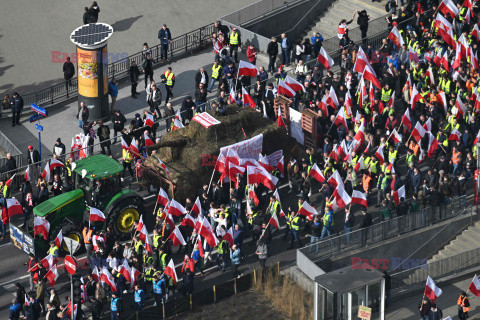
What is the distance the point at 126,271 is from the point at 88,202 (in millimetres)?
3452

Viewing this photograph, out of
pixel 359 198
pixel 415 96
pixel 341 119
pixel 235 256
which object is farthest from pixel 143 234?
pixel 415 96

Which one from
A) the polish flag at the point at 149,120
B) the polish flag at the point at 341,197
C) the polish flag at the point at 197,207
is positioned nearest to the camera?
the polish flag at the point at 197,207

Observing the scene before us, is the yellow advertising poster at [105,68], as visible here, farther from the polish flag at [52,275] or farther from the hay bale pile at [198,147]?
the polish flag at [52,275]

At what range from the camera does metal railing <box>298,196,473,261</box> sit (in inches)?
1790

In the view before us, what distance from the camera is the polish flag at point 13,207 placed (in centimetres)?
4691

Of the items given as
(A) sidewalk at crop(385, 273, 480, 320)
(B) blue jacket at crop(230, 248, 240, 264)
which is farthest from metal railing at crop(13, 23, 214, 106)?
(A) sidewalk at crop(385, 273, 480, 320)

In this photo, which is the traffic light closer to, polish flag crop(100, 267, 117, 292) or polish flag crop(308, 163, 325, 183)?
polish flag crop(100, 267, 117, 292)

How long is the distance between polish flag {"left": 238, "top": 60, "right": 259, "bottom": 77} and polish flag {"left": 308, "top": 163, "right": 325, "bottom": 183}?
7418 mm

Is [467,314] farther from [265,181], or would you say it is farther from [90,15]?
[90,15]

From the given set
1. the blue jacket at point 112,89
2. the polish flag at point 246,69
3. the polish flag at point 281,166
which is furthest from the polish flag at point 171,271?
the blue jacket at point 112,89

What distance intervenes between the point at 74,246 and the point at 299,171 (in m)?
10.6

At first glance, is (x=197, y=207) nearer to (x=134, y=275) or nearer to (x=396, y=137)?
(x=134, y=275)

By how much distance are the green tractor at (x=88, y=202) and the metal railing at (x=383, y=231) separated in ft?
20.3

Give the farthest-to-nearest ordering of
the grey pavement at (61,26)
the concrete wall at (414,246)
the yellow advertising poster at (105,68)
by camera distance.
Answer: the grey pavement at (61,26), the yellow advertising poster at (105,68), the concrete wall at (414,246)
